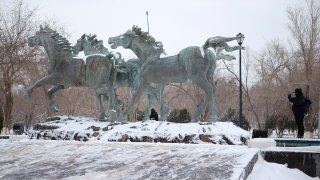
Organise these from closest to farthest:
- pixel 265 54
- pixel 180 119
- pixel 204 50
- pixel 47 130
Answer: pixel 204 50, pixel 47 130, pixel 180 119, pixel 265 54

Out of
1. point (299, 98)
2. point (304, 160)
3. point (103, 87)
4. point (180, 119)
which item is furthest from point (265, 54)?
point (304, 160)

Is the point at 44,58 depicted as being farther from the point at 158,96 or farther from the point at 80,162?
the point at 80,162

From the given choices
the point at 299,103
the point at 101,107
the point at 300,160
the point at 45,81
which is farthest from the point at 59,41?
the point at 300,160

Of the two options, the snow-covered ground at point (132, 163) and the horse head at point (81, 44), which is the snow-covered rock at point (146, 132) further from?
the horse head at point (81, 44)

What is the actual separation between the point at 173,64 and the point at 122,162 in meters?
5.36

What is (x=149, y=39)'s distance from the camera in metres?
12.8

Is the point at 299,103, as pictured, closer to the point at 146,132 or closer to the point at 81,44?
the point at 146,132

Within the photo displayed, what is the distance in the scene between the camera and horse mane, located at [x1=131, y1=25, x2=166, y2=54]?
1271cm

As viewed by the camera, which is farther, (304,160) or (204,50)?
(204,50)

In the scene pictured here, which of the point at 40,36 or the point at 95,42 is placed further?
the point at 95,42

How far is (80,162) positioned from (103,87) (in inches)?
259

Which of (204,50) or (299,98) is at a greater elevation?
(204,50)

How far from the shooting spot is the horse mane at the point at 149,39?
1271 centimetres

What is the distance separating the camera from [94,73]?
1338 cm
